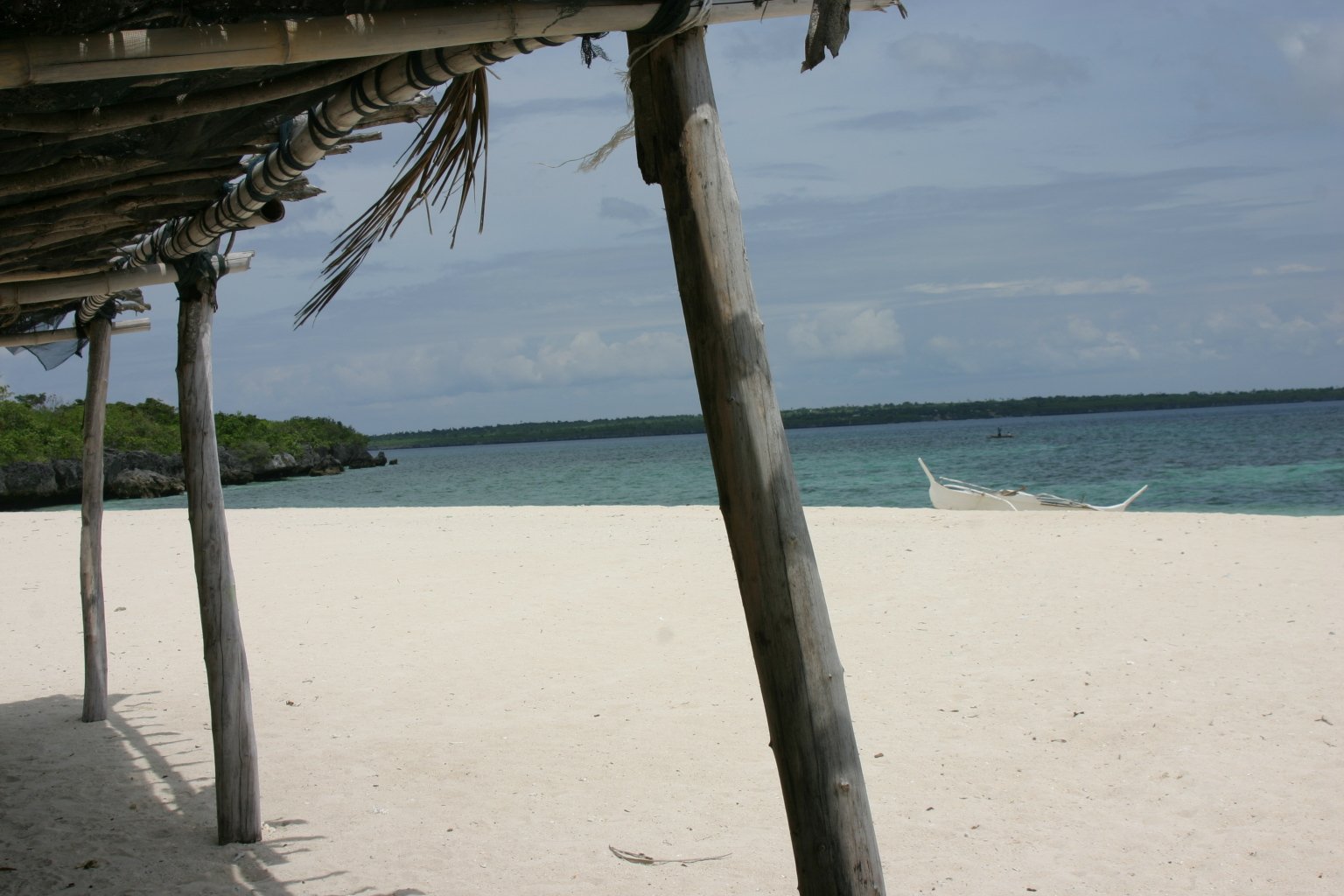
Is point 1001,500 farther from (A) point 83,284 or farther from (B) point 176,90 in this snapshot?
(B) point 176,90

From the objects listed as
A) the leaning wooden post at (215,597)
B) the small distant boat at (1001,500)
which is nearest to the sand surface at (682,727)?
the leaning wooden post at (215,597)

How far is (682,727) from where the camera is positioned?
221 inches

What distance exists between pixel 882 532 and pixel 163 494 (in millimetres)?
32342

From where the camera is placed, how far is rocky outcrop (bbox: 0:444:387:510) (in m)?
31.8

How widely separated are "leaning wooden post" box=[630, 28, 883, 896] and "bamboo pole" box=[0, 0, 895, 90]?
0.14 metres

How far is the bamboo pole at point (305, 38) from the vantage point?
1890 millimetres

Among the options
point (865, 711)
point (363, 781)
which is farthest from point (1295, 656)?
point (363, 781)

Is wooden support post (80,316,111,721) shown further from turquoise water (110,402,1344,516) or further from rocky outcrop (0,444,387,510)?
rocky outcrop (0,444,387,510)

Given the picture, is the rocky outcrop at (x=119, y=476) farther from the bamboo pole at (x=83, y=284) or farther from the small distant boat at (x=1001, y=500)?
the bamboo pole at (x=83, y=284)

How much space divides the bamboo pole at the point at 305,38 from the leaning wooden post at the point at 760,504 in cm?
14

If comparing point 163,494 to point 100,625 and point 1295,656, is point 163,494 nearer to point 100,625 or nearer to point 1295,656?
point 100,625

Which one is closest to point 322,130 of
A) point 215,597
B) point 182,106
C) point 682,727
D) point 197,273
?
point 182,106

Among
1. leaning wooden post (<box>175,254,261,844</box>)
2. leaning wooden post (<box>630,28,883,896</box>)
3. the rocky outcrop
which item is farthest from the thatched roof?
the rocky outcrop

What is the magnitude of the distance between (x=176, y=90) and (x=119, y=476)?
37796 mm
